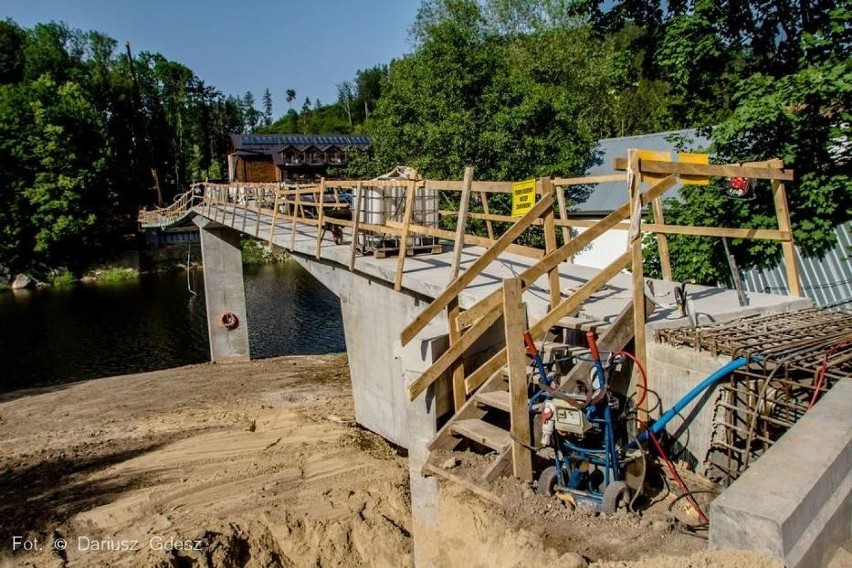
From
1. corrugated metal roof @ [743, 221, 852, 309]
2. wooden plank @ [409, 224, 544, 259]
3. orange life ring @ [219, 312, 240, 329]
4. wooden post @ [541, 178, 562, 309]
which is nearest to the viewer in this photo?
wooden post @ [541, 178, 562, 309]

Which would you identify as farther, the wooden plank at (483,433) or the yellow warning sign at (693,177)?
the yellow warning sign at (693,177)

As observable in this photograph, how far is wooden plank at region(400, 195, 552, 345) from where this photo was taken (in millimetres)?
5465

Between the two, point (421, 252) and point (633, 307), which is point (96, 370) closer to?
point (421, 252)

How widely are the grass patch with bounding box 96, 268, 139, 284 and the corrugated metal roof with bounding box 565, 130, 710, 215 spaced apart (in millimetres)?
36862

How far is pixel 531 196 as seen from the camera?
717 centimetres

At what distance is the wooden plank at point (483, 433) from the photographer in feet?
16.3

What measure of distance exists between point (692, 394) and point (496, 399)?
60.8 inches

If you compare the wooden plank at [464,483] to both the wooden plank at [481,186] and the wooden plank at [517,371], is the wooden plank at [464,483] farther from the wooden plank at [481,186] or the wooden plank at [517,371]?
the wooden plank at [481,186]

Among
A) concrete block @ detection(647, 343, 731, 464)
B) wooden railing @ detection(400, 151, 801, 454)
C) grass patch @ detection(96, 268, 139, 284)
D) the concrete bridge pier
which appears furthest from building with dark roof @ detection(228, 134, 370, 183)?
concrete block @ detection(647, 343, 731, 464)

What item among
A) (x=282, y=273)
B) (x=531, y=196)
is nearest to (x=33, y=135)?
(x=282, y=273)

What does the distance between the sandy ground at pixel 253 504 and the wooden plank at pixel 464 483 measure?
0.24ft

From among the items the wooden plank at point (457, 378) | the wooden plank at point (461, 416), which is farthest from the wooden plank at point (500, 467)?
the wooden plank at point (457, 378)

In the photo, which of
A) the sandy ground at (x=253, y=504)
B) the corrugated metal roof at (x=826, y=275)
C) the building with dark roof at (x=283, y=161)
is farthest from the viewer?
the building with dark roof at (x=283, y=161)

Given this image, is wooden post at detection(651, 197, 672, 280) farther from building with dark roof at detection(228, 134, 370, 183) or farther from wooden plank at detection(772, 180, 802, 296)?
building with dark roof at detection(228, 134, 370, 183)
